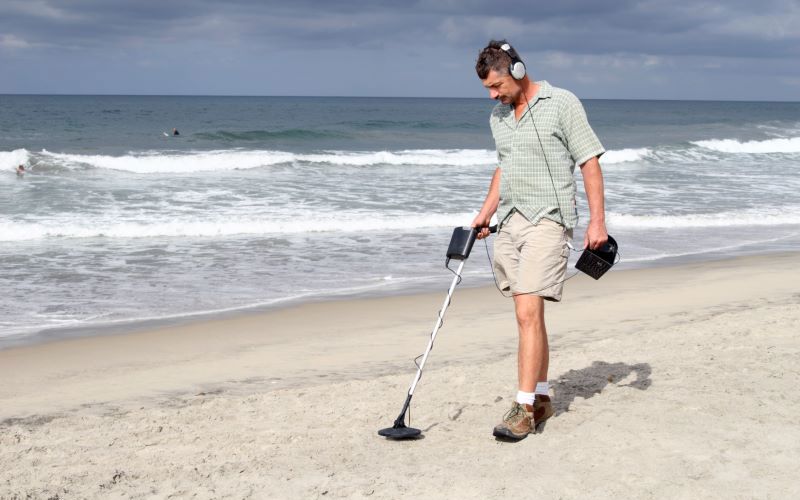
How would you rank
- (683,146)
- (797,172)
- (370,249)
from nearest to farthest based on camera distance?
(370,249) → (797,172) → (683,146)

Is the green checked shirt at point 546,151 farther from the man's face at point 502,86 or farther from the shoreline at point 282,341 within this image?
the shoreline at point 282,341

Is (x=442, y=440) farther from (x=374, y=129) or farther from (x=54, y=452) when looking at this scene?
(x=374, y=129)

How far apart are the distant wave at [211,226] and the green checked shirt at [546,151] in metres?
8.64

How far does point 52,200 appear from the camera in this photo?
1541cm

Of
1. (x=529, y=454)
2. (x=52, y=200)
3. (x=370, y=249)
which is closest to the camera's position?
(x=529, y=454)

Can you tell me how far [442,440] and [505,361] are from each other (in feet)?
5.71

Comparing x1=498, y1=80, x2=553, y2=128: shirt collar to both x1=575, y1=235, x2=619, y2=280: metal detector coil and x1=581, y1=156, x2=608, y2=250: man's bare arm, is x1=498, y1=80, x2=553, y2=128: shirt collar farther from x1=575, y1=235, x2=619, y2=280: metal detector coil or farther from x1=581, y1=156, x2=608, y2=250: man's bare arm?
x1=575, y1=235, x2=619, y2=280: metal detector coil

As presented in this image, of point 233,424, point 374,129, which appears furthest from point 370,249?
point 374,129

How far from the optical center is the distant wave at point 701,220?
14.2 meters

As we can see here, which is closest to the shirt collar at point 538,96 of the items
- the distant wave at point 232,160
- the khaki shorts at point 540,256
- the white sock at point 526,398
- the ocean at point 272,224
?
the khaki shorts at point 540,256

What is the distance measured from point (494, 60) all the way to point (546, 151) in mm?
456

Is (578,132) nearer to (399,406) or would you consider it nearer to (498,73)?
(498,73)

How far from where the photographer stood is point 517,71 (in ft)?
12.8

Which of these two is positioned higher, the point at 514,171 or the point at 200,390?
the point at 514,171
